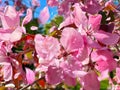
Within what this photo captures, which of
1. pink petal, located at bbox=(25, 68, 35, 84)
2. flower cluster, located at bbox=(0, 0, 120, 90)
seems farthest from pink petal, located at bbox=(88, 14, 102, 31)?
pink petal, located at bbox=(25, 68, 35, 84)

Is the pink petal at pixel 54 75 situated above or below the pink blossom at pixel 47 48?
below

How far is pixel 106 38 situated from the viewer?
3.07 ft

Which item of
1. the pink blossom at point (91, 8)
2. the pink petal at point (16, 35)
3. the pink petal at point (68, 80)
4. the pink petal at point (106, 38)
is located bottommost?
the pink petal at point (68, 80)

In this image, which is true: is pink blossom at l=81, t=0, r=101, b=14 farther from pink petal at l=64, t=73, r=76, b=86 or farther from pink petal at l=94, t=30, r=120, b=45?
pink petal at l=64, t=73, r=76, b=86

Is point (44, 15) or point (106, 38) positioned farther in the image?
point (44, 15)

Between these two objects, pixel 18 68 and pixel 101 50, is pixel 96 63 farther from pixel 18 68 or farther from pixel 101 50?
pixel 18 68

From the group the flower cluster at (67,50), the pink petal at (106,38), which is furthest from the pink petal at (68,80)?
the pink petal at (106,38)

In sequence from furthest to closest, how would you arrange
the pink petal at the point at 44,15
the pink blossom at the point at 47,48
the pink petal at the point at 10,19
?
the pink petal at the point at 44,15 < the pink petal at the point at 10,19 < the pink blossom at the point at 47,48

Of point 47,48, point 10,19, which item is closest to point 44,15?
point 10,19

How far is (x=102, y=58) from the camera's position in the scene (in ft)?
3.13

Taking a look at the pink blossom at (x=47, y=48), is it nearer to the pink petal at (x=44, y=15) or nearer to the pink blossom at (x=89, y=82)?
the pink blossom at (x=89, y=82)

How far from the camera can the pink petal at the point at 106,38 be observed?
934 millimetres

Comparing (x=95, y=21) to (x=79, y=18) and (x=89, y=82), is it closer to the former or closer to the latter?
(x=79, y=18)

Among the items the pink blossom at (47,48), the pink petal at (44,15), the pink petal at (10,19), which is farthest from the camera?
the pink petal at (44,15)
